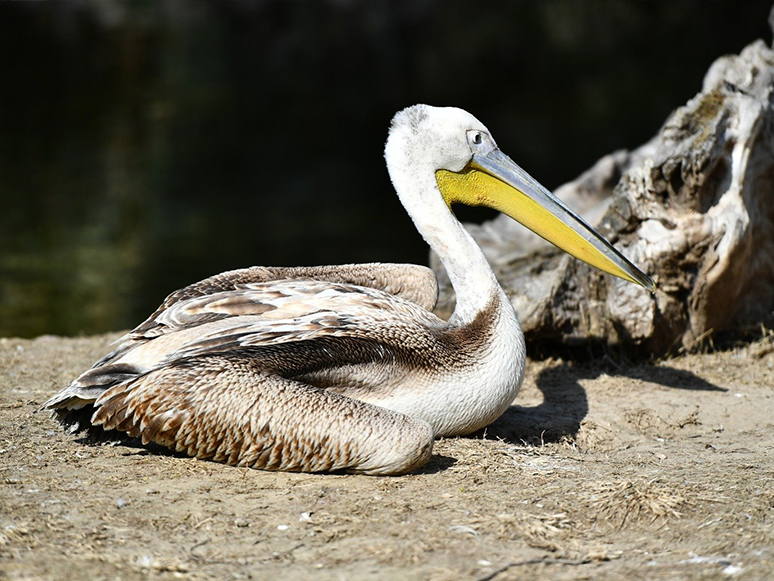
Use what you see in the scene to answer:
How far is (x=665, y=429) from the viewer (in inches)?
213

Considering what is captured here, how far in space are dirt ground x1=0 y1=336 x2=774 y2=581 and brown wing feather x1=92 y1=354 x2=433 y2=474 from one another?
0.36 feet

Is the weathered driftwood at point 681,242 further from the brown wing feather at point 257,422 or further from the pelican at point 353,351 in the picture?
the brown wing feather at point 257,422

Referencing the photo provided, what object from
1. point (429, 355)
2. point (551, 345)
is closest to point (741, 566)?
point (429, 355)

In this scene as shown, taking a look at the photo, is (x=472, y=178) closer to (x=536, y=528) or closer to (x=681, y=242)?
(x=681, y=242)

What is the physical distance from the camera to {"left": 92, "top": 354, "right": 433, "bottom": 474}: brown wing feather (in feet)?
13.4

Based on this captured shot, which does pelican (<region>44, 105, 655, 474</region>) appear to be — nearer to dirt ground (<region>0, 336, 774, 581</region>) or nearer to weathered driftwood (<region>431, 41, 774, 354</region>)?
dirt ground (<region>0, 336, 774, 581</region>)

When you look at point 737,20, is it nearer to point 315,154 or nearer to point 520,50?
point 520,50

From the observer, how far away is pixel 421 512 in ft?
12.5

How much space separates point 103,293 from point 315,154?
28.4 feet

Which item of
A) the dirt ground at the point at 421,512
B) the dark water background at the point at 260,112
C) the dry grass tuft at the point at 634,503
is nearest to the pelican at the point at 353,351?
the dirt ground at the point at 421,512

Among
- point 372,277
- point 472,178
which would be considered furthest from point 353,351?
point 472,178

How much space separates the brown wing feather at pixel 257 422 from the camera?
4.07 metres

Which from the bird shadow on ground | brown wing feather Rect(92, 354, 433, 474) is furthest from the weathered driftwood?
brown wing feather Rect(92, 354, 433, 474)

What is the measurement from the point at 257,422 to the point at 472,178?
1.92 metres
